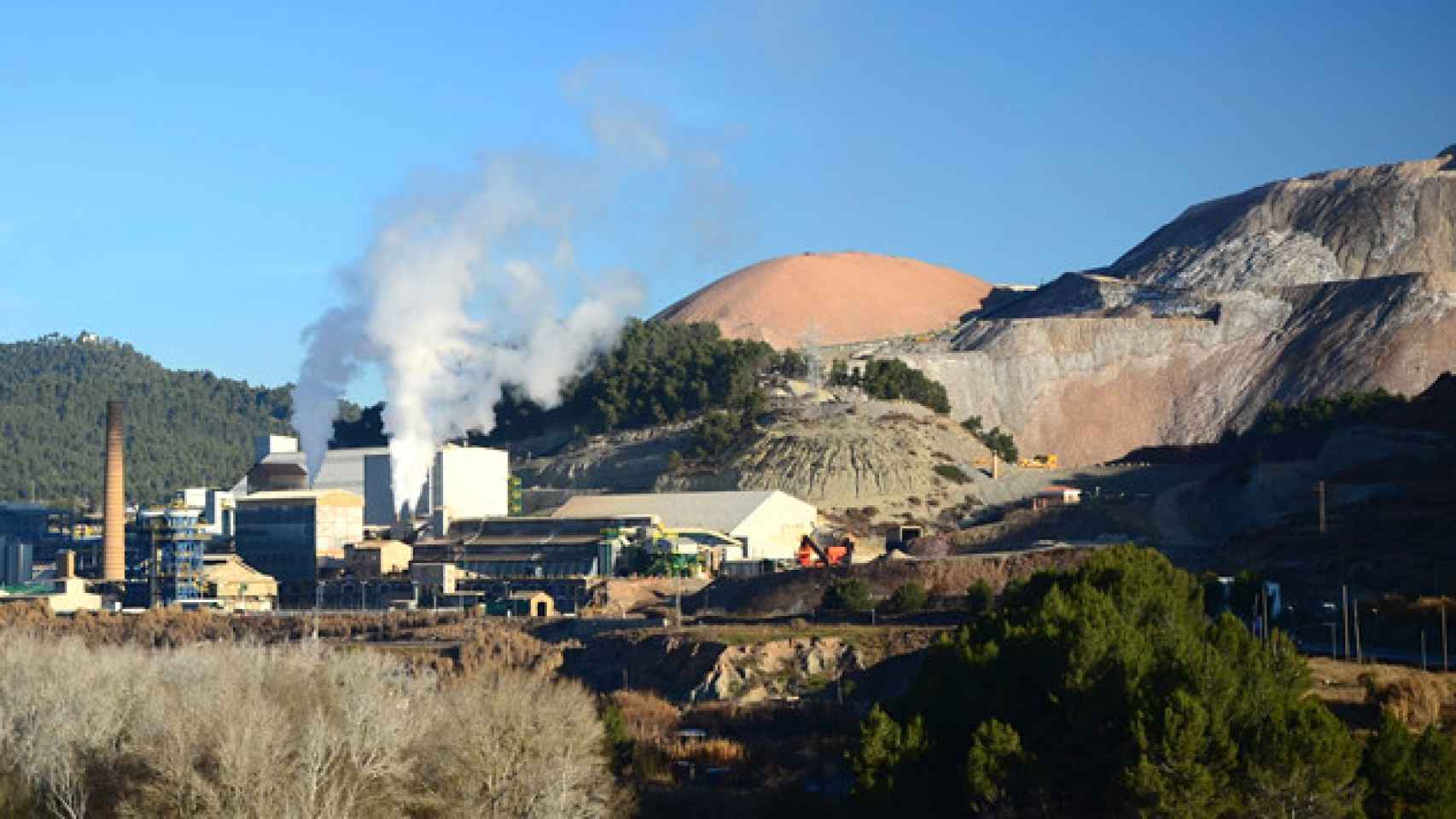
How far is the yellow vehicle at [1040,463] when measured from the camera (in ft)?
442

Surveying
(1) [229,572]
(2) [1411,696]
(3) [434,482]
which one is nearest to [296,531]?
(1) [229,572]

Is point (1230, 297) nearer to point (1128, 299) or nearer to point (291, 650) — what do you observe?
point (1128, 299)

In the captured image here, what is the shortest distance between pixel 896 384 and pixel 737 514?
33.3m

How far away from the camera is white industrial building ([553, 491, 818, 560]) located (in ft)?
367

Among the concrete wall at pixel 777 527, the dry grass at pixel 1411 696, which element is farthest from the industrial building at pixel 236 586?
the dry grass at pixel 1411 696

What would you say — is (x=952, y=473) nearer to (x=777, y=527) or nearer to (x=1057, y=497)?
(x=1057, y=497)

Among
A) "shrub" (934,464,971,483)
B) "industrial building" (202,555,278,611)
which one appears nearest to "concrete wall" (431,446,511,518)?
"industrial building" (202,555,278,611)

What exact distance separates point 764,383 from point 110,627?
60.6m

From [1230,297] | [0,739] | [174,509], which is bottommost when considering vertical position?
[0,739]

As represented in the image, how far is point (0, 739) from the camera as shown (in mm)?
57812

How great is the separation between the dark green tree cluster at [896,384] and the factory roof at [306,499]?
1473 inches

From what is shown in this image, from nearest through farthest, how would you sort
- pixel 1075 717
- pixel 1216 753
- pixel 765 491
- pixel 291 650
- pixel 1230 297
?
pixel 1216 753
pixel 1075 717
pixel 291 650
pixel 765 491
pixel 1230 297

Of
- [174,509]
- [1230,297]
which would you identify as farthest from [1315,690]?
[1230,297]

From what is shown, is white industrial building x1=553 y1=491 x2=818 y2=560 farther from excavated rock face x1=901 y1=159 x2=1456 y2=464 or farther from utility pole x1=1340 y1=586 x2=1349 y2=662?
utility pole x1=1340 y1=586 x2=1349 y2=662
